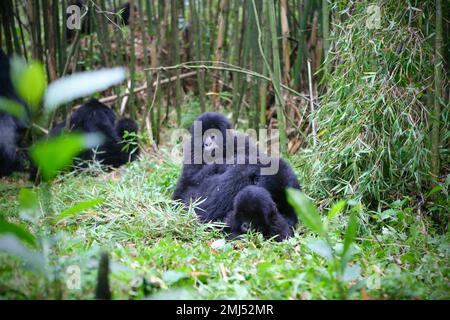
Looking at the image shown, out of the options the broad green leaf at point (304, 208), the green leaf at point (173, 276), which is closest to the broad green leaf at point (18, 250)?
the green leaf at point (173, 276)

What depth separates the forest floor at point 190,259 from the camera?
229 centimetres

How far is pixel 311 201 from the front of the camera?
4.41m

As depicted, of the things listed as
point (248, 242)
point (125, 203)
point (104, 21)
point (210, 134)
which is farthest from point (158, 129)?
point (248, 242)

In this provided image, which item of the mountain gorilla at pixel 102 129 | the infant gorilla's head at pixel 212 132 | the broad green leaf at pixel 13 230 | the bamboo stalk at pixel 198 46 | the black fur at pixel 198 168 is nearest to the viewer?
the broad green leaf at pixel 13 230

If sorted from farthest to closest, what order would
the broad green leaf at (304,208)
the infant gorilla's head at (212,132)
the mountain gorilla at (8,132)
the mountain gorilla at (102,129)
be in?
the mountain gorilla at (102,129) → the mountain gorilla at (8,132) → the infant gorilla's head at (212,132) → the broad green leaf at (304,208)

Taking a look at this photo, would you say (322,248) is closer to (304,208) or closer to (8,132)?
(304,208)

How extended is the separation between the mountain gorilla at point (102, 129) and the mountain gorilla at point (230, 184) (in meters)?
1.74

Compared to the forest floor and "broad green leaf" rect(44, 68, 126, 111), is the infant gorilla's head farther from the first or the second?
"broad green leaf" rect(44, 68, 126, 111)

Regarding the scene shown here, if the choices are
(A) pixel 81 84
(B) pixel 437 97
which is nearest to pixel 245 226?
(B) pixel 437 97

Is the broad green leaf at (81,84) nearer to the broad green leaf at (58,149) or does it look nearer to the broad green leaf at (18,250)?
the broad green leaf at (58,149)

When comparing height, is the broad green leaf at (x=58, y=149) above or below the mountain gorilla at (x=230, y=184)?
above

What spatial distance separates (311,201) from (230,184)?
2.36 feet
